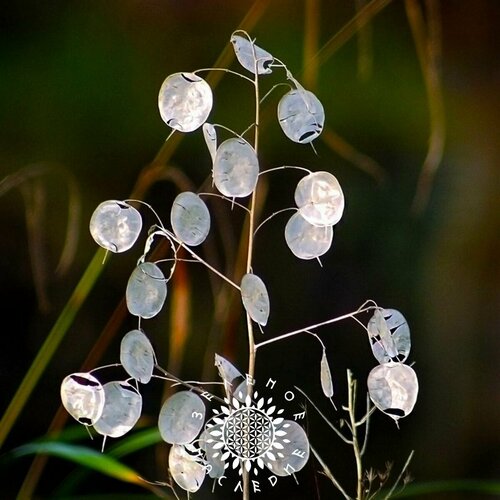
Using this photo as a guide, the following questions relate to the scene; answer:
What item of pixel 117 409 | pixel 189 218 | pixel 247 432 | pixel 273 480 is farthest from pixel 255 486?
pixel 189 218

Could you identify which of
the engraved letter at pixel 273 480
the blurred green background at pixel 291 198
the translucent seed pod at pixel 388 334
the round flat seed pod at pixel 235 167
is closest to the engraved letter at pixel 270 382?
the blurred green background at pixel 291 198

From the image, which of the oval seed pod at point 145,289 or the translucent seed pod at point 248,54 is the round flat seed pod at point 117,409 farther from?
the translucent seed pod at point 248,54

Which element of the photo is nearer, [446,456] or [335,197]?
[335,197]

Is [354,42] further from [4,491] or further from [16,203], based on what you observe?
[4,491]

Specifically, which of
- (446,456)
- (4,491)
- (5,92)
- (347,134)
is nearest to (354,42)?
(347,134)

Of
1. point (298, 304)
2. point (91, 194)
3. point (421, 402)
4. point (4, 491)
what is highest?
point (91, 194)

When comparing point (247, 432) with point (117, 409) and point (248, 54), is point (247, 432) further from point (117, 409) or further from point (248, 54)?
point (248, 54)

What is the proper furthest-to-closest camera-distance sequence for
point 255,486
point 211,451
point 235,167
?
point 255,486 → point 211,451 → point 235,167
